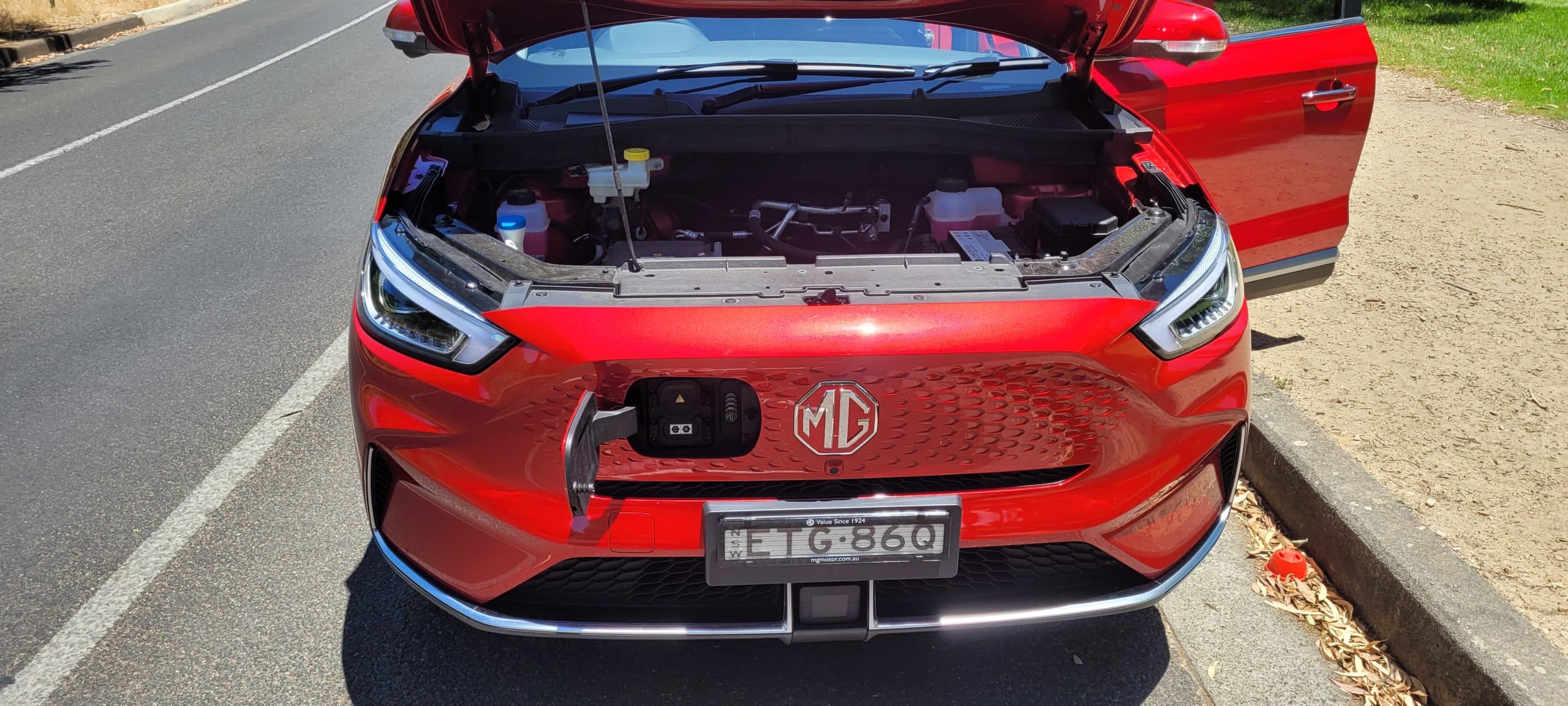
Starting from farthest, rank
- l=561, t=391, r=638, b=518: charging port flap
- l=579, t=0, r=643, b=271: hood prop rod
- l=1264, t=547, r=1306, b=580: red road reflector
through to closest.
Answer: l=1264, t=547, r=1306, b=580: red road reflector, l=579, t=0, r=643, b=271: hood prop rod, l=561, t=391, r=638, b=518: charging port flap

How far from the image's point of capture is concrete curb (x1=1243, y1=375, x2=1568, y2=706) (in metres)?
2.44

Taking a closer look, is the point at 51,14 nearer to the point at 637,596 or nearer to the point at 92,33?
the point at 92,33

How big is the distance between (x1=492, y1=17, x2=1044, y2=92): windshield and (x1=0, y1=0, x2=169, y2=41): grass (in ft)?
39.1

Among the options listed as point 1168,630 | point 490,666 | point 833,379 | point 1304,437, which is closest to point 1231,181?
point 1304,437

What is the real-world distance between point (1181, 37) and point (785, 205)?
1.27 meters

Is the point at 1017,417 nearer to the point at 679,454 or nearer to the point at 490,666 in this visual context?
the point at 679,454

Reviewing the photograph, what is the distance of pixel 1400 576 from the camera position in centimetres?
272

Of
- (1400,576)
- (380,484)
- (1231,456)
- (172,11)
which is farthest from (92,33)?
(1400,576)

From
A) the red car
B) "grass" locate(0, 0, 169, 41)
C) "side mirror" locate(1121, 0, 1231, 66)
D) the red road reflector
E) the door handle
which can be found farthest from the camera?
"grass" locate(0, 0, 169, 41)

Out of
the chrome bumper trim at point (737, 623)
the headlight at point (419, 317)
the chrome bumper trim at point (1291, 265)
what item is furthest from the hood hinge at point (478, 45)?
the chrome bumper trim at point (1291, 265)

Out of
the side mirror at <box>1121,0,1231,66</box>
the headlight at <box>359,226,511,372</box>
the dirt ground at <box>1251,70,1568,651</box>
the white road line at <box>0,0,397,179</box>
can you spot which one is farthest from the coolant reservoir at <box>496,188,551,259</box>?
the white road line at <box>0,0,397,179</box>

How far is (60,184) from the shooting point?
23.0 feet

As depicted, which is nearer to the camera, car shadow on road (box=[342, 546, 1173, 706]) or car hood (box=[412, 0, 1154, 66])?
car shadow on road (box=[342, 546, 1173, 706])

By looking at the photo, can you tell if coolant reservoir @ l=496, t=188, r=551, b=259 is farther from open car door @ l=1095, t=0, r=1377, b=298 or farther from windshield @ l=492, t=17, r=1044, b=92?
open car door @ l=1095, t=0, r=1377, b=298
